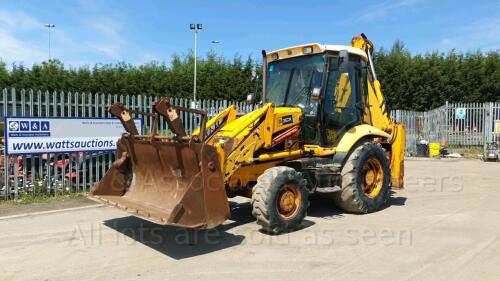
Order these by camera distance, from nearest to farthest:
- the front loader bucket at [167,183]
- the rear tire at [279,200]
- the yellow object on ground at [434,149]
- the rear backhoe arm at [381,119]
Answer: the front loader bucket at [167,183]
the rear tire at [279,200]
the rear backhoe arm at [381,119]
the yellow object on ground at [434,149]

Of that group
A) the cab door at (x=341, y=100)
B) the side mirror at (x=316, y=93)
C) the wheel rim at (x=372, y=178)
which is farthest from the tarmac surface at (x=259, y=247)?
the side mirror at (x=316, y=93)

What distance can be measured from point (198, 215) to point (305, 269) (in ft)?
4.47

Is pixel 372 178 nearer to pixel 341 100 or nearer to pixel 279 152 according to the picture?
pixel 341 100

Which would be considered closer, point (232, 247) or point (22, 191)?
point (232, 247)

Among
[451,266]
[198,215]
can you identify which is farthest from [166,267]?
[451,266]

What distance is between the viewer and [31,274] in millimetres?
4746

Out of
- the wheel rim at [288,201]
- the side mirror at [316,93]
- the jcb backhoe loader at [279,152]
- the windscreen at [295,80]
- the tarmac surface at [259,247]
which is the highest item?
the windscreen at [295,80]

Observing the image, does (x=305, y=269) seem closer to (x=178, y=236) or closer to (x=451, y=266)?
(x=451, y=266)

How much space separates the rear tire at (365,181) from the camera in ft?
23.9

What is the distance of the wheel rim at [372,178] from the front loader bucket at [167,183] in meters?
3.25

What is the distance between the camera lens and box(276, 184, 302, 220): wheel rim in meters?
6.19

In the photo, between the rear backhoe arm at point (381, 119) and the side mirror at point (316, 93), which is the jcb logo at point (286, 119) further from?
the rear backhoe arm at point (381, 119)

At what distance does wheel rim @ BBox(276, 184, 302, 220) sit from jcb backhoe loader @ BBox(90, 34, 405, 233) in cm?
1

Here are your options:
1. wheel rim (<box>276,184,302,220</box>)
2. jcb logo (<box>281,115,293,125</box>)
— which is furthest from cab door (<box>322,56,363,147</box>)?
wheel rim (<box>276,184,302,220</box>)
